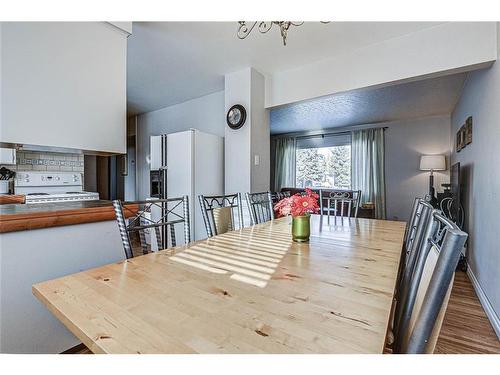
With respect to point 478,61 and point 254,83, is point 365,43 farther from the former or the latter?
point 254,83

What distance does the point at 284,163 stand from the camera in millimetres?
6988

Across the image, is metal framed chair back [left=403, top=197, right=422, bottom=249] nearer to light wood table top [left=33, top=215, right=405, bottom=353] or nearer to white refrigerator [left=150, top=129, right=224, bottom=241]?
light wood table top [left=33, top=215, right=405, bottom=353]

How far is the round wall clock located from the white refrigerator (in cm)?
34

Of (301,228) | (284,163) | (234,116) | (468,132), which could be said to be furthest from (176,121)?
(468,132)

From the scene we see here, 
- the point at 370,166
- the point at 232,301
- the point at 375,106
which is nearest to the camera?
the point at 232,301

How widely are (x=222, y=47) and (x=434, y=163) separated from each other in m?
4.24

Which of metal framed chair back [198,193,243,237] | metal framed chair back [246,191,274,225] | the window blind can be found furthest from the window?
metal framed chair back [198,193,243,237]

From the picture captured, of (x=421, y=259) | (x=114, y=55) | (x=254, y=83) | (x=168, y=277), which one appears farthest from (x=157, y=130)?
(x=421, y=259)

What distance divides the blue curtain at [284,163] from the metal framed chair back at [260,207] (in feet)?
14.3

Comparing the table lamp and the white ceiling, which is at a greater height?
the white ceiling

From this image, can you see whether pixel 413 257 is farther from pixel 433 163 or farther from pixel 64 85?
pixel 433 163

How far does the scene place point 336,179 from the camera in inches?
249

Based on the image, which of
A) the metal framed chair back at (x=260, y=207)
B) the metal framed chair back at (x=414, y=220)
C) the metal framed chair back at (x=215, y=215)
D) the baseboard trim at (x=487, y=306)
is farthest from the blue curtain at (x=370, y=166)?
the metal framed chair back at (x=215, y=215)

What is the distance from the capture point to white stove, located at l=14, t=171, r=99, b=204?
3.08 m
